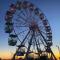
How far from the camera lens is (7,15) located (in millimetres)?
16812

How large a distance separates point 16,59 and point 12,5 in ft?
8.02

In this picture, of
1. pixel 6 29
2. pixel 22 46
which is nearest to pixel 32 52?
pixel 22 46

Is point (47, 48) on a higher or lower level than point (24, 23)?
lower

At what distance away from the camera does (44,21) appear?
17516 millimetres

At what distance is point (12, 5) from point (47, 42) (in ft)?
7.71

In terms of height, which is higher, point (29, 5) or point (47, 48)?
point (29, 5)

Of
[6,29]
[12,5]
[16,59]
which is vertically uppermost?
[12,5]

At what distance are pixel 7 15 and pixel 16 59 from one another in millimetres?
2059

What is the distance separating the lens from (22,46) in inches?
670

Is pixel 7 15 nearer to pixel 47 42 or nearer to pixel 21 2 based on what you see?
pixel 21 2

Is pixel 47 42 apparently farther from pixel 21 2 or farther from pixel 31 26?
pixel 21 2

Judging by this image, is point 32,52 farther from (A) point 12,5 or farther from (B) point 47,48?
(A) point 12,5

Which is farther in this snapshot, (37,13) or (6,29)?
(37,13)

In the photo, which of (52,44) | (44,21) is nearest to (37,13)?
(44,21)
